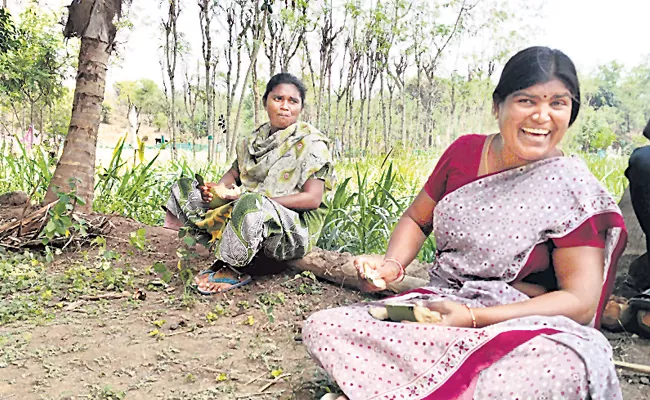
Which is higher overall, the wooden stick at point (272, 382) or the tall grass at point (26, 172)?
the tall grass at point (26, 172)

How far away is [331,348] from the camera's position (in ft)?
4.81

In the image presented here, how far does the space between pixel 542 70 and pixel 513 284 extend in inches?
22.2

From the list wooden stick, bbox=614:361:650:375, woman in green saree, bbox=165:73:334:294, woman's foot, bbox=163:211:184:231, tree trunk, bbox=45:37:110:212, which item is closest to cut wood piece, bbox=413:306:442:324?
wooden stick, bbox=614:361:650:375

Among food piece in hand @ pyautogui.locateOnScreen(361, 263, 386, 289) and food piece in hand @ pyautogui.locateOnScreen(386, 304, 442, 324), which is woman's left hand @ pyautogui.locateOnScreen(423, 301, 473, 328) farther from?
food piece in hand @ pyautogui.locateOnScreen(361, 263, 386, 289)

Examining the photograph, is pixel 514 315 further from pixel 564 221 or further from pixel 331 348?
pixel 331 348

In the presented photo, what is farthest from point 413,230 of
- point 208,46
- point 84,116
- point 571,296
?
point 208,46

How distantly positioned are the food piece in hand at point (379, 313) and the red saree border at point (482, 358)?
8.9 inches

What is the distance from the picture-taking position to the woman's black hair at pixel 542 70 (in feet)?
4.58

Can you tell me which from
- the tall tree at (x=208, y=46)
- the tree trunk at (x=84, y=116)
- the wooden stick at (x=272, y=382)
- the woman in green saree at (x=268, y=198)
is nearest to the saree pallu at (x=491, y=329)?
the wooden stick at (x=272, y=382)

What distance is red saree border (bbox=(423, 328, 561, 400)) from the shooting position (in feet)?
4.17

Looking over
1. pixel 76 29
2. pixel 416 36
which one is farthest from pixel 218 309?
pixel 416 36

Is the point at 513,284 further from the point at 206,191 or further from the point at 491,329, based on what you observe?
the point at 206,191

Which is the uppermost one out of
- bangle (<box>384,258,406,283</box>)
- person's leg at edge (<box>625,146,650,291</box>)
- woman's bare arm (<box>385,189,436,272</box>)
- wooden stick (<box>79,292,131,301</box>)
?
person's leg at edge (<box>625,146,650,291</box>)

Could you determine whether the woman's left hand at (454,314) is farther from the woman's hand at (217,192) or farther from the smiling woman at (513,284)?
the woman's hand at (217,192)
